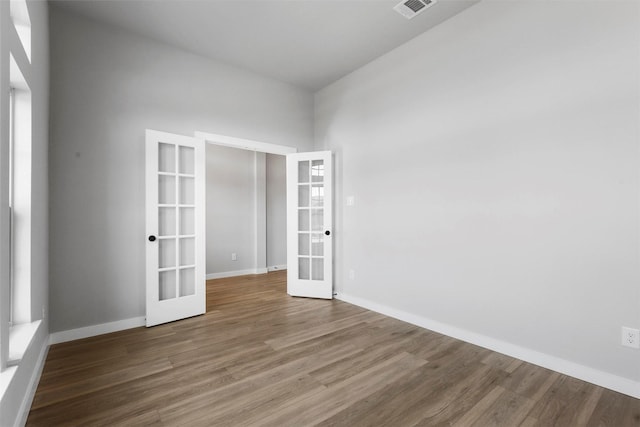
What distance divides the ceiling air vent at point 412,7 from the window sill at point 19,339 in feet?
11.9

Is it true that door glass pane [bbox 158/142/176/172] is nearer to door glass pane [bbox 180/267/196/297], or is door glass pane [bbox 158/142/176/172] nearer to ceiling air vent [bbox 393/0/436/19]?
door glass pane [bbox 180/267/196/297]

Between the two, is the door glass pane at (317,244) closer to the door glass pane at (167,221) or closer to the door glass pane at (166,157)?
the door glass pane at (167,221)

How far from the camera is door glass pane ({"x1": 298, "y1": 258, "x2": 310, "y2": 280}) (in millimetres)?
4211

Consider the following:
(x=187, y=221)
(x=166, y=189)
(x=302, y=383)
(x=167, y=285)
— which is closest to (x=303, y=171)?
(x=187, y=221)

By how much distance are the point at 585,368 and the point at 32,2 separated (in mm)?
4508

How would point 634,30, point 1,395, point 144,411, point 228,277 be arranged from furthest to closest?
point 228,277 → point 634,30 → point 144,411 → point 1,395

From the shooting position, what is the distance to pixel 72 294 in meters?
2.73

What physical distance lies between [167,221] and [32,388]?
5.62ft

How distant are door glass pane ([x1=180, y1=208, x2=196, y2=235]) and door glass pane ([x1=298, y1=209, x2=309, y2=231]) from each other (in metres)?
1.45

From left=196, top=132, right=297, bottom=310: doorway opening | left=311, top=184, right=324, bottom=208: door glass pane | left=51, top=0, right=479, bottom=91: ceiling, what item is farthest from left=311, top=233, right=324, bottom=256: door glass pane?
left=51, top=0, right=479, bottom=91: ceiling

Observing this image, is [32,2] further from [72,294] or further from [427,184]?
[427,184]

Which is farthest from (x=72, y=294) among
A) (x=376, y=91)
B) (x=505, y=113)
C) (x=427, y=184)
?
(x=505, y=113)

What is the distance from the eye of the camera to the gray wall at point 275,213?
6.06 metres

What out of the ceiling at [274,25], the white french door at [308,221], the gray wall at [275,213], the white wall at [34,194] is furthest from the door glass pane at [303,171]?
the white wall at [34,194]
